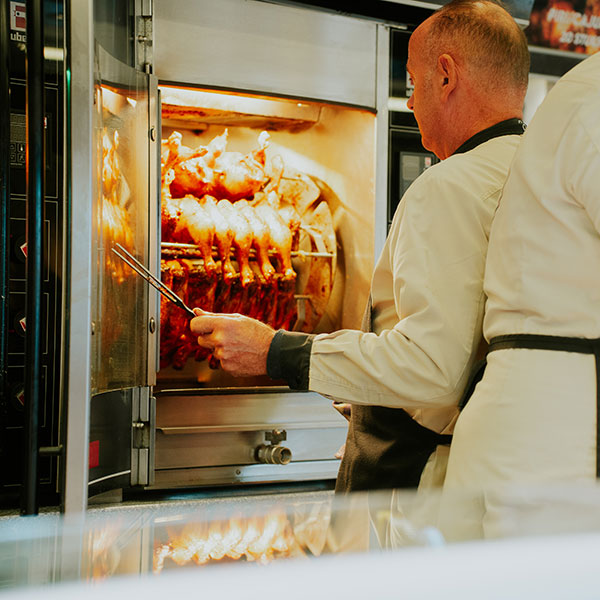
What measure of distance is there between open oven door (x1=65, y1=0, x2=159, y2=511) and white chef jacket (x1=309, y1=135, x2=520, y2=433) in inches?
23.6

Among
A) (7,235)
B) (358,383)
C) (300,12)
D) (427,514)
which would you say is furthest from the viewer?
(300,12)

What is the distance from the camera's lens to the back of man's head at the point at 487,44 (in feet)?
5.33

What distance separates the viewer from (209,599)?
0.46m

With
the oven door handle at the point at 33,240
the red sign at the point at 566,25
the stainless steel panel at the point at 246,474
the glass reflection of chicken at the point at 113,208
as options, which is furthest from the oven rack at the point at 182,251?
the red sign at the point at 566,25

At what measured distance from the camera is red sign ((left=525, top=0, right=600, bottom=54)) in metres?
3.50

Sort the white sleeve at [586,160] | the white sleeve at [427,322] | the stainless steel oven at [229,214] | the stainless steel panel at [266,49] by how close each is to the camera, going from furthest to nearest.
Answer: the stainless steel panel at [266,49] → the stainless steel oven at [229,214] → the white sleeve at [427,322] → the white sleeve at [586,160]

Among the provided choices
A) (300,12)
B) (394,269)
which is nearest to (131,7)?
(300,12)

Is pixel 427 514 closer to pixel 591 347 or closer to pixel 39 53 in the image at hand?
pixel 591 347

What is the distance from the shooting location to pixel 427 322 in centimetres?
143

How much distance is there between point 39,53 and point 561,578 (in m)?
1.52

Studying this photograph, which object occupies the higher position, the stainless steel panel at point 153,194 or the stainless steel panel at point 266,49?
the stainless steel panel at point 266,49

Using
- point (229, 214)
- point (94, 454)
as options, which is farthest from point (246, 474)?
point (229, 214)

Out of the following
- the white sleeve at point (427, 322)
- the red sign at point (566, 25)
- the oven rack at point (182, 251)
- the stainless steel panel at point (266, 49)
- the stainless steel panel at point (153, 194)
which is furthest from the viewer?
the red sign at point (566, 25)

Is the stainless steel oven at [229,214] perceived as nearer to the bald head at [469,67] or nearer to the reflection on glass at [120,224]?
the reflection on glass at [120,224]
